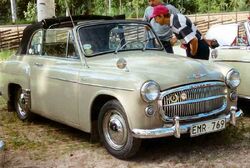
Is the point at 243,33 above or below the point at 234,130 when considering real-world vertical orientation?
above

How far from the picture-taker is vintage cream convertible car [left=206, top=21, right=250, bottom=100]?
763cm

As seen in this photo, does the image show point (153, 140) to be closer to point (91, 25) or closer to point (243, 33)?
point (91, 25)

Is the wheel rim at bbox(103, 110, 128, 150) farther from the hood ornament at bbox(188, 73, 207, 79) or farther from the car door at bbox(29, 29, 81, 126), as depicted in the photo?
the hood ornament at bbox(188, 73, 207, 79)

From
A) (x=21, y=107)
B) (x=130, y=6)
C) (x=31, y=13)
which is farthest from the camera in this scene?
(x=31, y=13)

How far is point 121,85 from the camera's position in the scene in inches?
219

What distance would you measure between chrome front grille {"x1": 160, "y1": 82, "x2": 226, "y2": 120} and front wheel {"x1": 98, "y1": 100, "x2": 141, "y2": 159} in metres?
0.50

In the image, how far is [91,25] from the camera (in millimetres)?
6820

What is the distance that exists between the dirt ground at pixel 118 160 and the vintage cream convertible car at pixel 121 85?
0.27 meters

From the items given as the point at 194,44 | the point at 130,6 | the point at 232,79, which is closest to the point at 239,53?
the point at 194,44

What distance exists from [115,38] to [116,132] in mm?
1567

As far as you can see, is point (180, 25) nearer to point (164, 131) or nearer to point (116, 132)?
point (116, 132)

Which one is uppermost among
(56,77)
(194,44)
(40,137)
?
(194,44)

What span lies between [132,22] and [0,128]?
8.82ft

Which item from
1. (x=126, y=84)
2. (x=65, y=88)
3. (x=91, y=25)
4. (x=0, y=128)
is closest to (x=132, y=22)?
(x=91, y=25)
